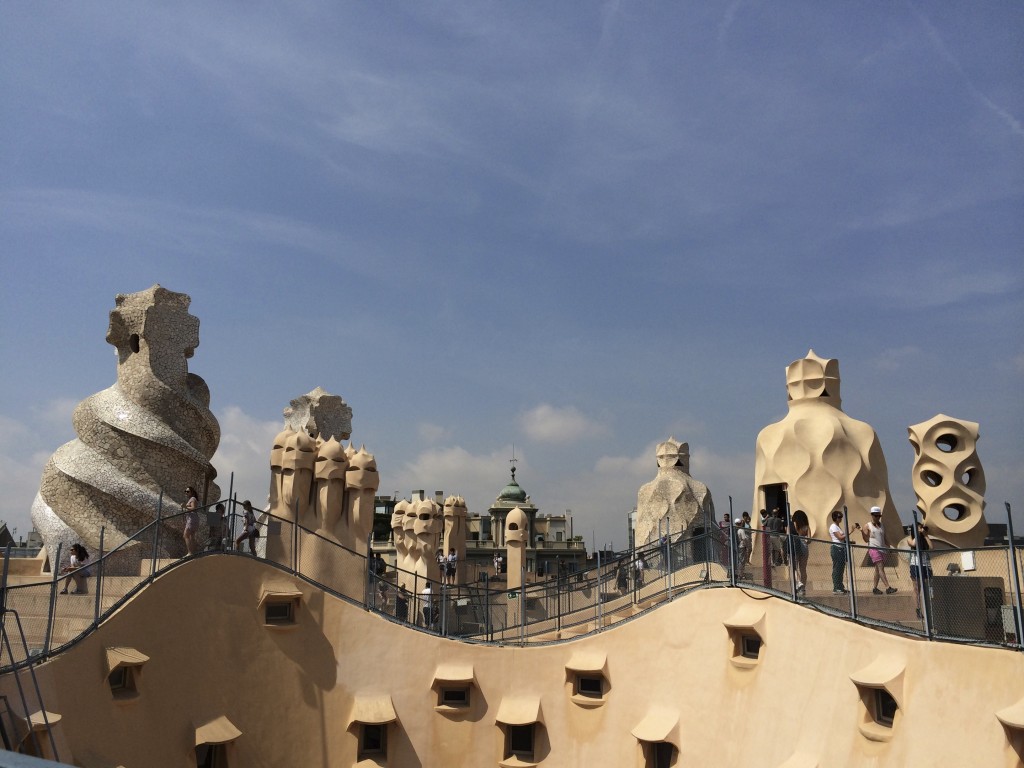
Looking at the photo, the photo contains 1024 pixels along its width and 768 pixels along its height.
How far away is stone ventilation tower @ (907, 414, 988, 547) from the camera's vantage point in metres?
19.8

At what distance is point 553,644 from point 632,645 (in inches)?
59.2

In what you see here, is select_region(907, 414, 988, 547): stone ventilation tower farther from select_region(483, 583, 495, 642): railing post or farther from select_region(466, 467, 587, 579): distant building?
select_region(466, 467, 587, 579): distant building

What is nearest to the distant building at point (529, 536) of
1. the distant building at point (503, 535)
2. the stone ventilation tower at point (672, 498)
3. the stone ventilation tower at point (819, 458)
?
the distant building at point (503, 535)

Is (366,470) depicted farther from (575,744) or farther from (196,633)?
(575,744)

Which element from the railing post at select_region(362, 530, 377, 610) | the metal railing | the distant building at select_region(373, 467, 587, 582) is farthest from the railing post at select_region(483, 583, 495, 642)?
the distant building at select_region(373, 467, 587, 582)

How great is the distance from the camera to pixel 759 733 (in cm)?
1214

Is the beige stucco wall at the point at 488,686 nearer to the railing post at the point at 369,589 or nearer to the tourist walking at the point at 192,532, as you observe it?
the railing post at the point at 369,589

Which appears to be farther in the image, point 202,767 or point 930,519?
point 930,519

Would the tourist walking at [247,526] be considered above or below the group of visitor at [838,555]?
above

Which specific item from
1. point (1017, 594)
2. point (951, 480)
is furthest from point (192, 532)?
point (951, 480)

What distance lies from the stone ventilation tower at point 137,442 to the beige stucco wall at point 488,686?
2.57 meters

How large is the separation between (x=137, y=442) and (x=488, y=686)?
25.2ft

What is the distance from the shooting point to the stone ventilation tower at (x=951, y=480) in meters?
19.8

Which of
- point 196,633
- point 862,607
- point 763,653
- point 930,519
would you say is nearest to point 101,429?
point 196,633
